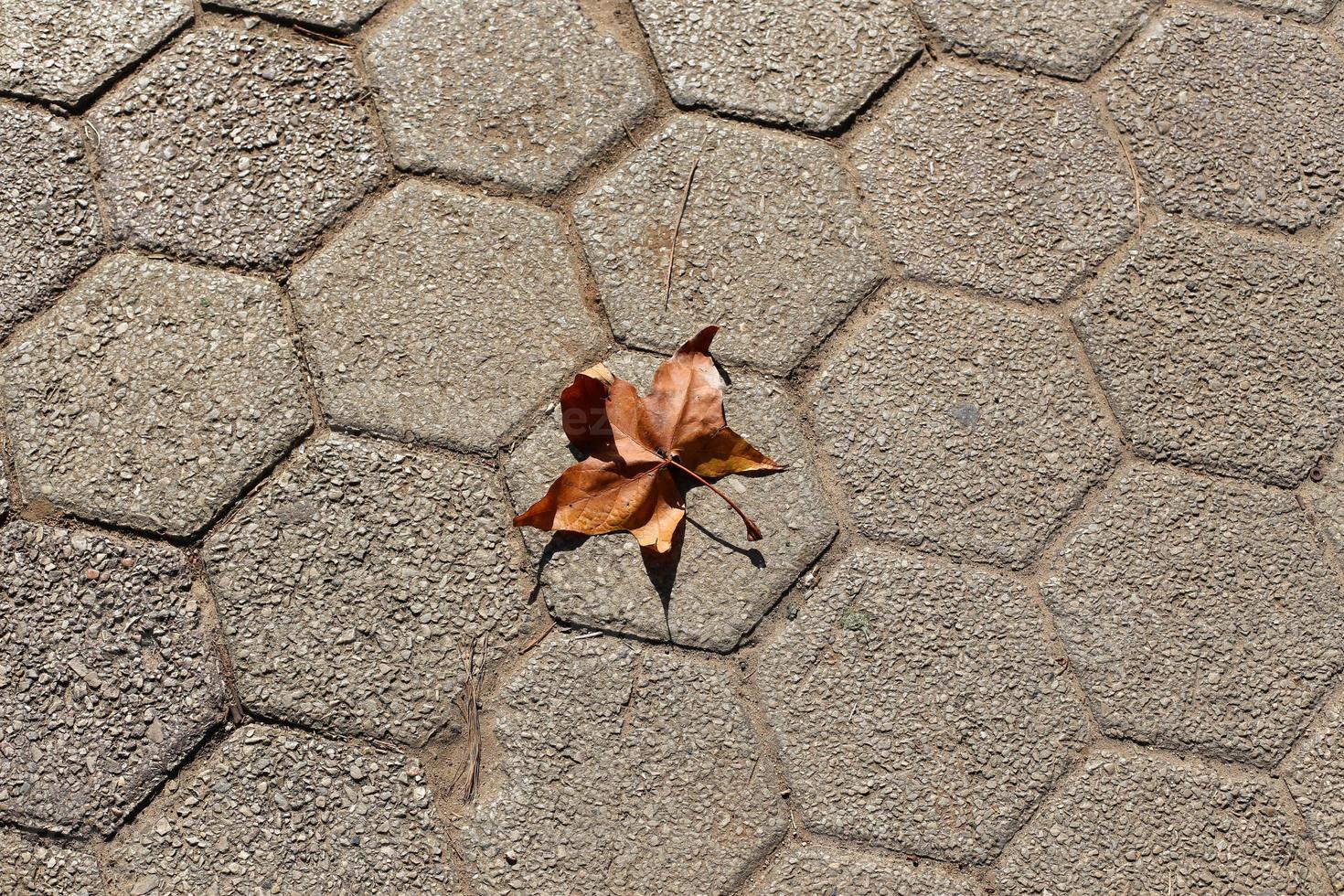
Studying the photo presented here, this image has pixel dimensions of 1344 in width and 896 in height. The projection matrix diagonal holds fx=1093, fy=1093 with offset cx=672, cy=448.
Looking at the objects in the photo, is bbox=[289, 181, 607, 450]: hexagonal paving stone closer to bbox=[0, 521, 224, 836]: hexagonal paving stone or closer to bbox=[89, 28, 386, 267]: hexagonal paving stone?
bbox=[89, 28, 386, 267]: hexagonal paving stone

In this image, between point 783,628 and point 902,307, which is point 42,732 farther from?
point 902,307

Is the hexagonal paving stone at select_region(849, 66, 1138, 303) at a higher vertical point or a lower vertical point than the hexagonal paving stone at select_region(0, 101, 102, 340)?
higher

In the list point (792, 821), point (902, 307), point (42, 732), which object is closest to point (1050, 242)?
point (902, 307)

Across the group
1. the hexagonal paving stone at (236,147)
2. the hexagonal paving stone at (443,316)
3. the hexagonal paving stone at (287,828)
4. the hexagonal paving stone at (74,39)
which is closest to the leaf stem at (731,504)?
the hexagonal paving stone at (443,316)

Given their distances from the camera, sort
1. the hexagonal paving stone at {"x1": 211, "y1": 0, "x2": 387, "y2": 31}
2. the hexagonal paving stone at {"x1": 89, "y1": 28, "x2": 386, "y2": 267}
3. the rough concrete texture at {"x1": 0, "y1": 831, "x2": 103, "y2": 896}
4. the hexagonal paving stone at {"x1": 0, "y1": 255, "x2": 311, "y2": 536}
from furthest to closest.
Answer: the hexagonal paving stone at {"x1": 211, "y1": 0, "x2": 387, "y2": 31} < the hexagonal paving stone at {"x1": 89, "y1": 28, "x2": 386, "y2": 267} < the hexagonal paving stone at {"x1": 0, "y1": 255, "x2": 311, "y2": 536} < the rough concrete texture at {"x1": 0, "y1": 831, "x2": 103, "y2": 896}

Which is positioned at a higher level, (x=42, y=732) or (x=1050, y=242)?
(x=1050, y=242)

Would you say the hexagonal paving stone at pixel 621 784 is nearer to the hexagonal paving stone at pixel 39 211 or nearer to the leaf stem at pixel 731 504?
the leaf stem at pixel 731 504

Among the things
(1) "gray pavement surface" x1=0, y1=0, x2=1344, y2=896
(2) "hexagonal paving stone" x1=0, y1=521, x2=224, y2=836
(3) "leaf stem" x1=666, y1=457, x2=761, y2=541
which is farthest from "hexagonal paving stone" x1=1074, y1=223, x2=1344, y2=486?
(2) "hexagonal paving stone" x1=0, y1=521, x2=224, y2=836
